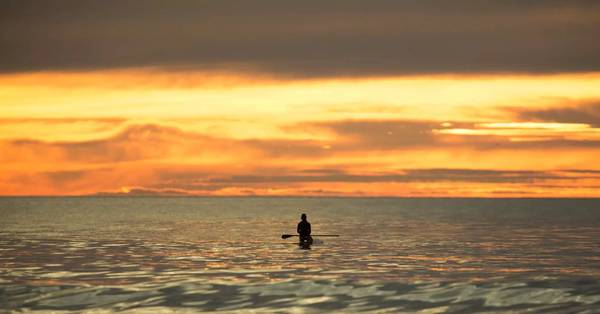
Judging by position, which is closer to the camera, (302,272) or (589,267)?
(302,272)

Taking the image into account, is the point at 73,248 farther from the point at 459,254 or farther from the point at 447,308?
the point at 447,308

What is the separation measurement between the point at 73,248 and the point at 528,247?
117 ft

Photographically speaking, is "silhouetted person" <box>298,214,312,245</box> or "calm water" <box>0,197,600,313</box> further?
"silhouetted person" <box>298,214,312,245</box>

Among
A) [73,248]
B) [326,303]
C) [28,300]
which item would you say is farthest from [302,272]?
[73,248]

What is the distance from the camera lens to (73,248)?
71000 mm

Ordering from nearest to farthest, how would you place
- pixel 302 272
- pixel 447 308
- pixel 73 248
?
1. pixel 447 308
2. pixel 302 272
3. pixel 73 248

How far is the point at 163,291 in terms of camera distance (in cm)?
4269

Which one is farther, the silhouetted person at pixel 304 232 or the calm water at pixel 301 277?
the silhouetted person at pixel 304 232

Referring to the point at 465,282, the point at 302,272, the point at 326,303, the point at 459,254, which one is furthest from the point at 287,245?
the point at 326,303

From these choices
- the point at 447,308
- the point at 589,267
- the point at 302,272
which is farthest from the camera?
the point at 589,267

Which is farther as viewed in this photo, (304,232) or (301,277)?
(304,232)

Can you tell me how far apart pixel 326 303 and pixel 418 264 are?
17830 millimetres

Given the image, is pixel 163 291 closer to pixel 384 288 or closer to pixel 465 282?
pixel 384 288

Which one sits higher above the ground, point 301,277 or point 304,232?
point 304,232
